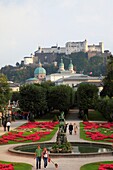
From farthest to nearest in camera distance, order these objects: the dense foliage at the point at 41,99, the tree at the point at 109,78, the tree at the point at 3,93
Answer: the tree at the point at 109,78
the dense foliage at the point at 41,99
the tree at the point at 3,93

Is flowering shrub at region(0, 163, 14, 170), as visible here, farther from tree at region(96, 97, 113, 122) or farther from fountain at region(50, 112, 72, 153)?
tree at region(96, 97, 113, 122)

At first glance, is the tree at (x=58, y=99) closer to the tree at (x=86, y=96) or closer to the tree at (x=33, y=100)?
the tree at (x=33, y=100)

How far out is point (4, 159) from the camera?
1210 inches

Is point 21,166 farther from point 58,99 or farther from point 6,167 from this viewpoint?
point 58,99

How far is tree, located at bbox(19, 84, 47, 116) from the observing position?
8181 cm

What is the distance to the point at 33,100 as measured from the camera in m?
82.4

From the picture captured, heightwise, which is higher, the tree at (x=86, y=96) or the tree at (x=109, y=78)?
the tree at (x=109, y=78)

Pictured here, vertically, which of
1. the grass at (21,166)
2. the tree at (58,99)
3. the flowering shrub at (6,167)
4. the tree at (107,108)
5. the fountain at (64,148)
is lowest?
the grass at (21,166)

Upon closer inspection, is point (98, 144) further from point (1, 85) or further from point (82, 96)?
point (82, 96)

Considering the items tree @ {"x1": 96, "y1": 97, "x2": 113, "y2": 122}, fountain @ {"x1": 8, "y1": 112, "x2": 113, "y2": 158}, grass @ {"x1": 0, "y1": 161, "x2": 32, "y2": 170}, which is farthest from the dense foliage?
grass @ {"x1": 0, "y1": 161, "x2": 32, "y2": 170}

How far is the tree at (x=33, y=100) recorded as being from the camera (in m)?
81.8

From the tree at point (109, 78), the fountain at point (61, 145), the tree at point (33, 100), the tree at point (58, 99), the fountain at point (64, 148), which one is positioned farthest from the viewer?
the tree at point (109, 78)

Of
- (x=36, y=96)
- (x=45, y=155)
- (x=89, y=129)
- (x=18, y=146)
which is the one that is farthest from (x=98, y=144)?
(x=36, y=96)

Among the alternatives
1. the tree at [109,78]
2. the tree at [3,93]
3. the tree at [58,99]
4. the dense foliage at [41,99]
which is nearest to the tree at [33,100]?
the dense foliage at [41,99]
